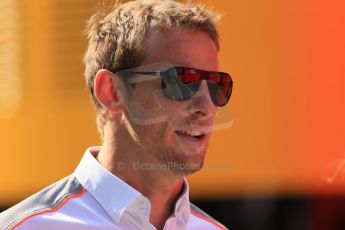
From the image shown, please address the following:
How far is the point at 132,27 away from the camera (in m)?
2.24

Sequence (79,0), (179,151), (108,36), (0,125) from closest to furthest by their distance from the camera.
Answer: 1. (179,151)
2. (108,36)
3. (79,0)
4. (0,125)

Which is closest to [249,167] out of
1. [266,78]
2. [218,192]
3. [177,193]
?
[218,192]

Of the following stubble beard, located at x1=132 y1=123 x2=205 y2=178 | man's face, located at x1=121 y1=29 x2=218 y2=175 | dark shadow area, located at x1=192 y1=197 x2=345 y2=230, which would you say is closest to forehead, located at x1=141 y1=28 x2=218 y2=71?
man's face, located at x1=121 y1=29 x2=218 y2=175

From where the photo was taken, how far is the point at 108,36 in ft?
7.53

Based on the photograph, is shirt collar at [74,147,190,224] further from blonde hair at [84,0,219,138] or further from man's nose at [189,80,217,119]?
man's nose at [189,80,217,119]

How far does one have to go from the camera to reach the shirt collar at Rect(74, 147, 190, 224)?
2029 mm

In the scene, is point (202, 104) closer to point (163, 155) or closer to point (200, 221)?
point (163, 155)

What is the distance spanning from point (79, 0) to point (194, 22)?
1515 mm

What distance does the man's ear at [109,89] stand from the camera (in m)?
2.22

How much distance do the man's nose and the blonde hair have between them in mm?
206

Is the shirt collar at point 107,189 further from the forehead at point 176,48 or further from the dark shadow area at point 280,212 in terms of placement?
the dark shadow area at point 280,212

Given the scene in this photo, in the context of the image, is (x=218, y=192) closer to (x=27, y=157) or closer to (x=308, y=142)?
(x=308, y=142)

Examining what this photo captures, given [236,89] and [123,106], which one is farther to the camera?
[236,89]

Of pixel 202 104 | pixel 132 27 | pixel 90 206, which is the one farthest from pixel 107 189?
pixel 132 27
